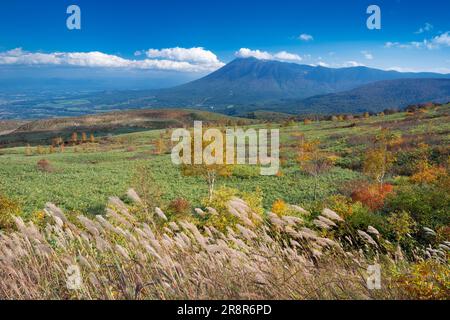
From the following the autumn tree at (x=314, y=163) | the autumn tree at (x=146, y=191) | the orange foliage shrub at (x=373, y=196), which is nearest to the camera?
the autumn tree at (x=146, y=191)

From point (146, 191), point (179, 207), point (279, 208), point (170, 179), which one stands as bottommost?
point (170, 179)

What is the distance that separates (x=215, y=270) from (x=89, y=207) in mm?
32102

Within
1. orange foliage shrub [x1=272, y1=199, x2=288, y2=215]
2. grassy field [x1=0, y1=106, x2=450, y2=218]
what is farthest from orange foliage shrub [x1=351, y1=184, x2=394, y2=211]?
orange foliage shrub [x1=272, y1=199, x2=288, y2=215]

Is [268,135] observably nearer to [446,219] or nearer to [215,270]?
[446,219]

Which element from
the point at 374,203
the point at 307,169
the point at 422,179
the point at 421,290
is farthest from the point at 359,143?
the point at 421,290

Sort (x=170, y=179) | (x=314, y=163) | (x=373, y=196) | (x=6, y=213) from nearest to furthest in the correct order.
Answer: (x=6, y=213) → (x=373, y=196) → (x=170, y=179) → (x=314, y=163)

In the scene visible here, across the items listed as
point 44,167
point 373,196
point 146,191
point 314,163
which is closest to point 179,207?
point 146,191

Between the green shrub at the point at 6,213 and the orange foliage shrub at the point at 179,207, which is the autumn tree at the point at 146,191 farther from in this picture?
the green shrub at the point at 6,213

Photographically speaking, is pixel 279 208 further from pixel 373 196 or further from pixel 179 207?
pixel 373 196

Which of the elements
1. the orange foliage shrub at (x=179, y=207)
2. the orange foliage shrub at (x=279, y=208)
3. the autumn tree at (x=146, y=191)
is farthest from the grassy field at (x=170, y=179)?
the orange foliage shrub at (x=279, y=208)

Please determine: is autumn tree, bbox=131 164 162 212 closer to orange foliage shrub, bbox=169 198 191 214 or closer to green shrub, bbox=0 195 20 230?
orange foliage shrub, bbox=169 198 191 214

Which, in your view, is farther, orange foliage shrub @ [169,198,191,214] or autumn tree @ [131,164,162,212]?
orange foliage shrub @ [169,198,191,214]

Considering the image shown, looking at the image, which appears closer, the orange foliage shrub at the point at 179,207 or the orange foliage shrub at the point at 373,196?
the orange foliage shrub at the point at 179,207

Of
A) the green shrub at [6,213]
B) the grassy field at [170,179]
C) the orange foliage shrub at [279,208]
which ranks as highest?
the green shrub at [6,213]
